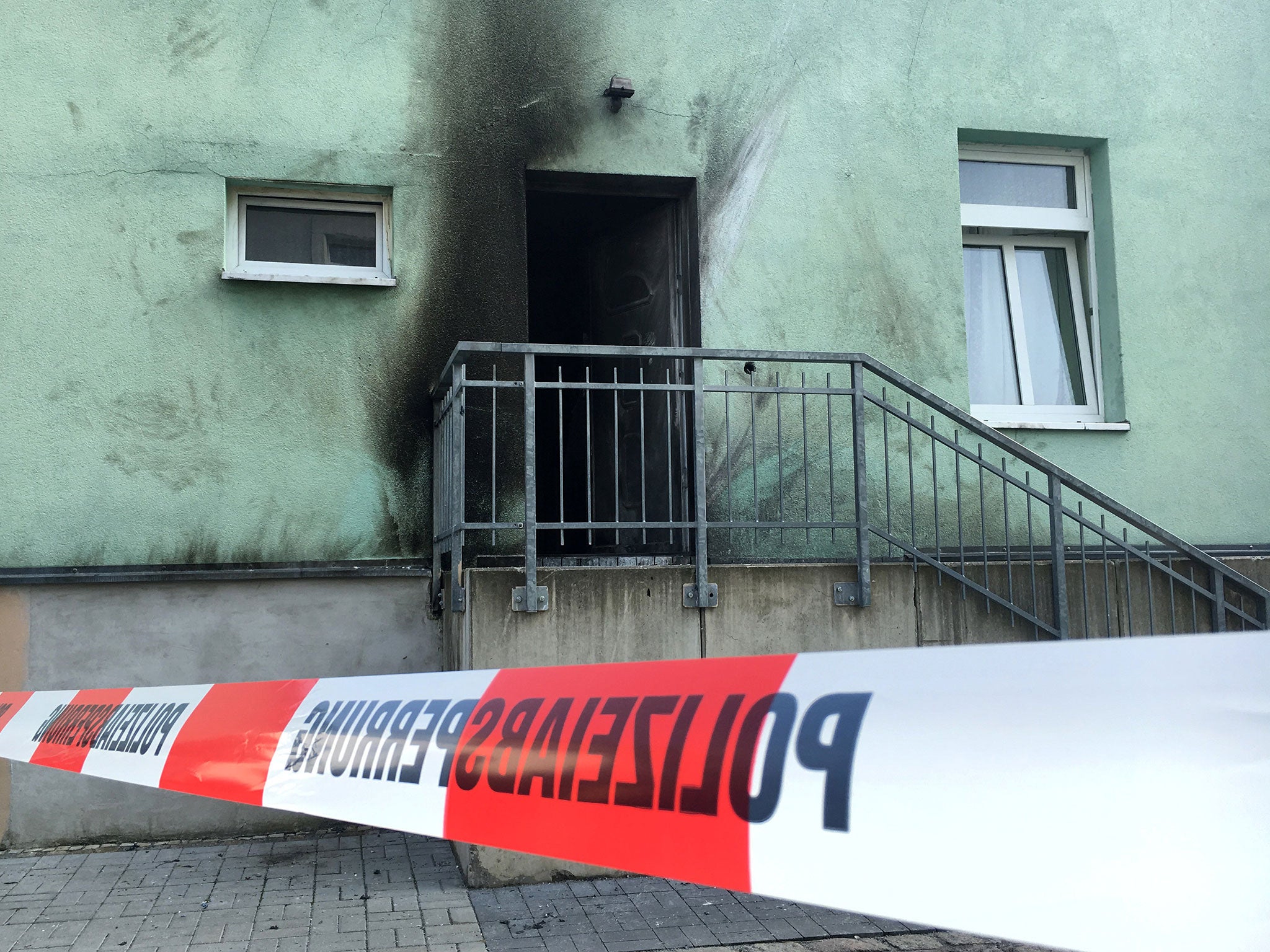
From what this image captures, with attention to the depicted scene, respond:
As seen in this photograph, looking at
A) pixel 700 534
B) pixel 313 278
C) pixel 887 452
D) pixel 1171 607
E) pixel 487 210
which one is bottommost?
pixel 1171 607

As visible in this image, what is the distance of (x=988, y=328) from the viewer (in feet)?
21.9

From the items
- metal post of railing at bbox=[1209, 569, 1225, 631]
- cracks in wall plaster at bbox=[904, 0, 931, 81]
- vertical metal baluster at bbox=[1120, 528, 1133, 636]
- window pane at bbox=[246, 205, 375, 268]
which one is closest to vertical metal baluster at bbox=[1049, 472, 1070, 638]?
vertical metal baluster at bbox=[1120, 528, 1133, 636]

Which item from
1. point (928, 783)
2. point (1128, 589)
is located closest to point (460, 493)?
point (1128, 589)

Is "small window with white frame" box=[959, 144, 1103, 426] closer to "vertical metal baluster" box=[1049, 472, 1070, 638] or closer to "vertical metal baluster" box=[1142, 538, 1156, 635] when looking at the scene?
"vertical metal baluster" box=[1142, 538, 1156, 635]

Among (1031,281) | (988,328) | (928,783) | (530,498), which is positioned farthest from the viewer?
(1031,281)

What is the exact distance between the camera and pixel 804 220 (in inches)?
241

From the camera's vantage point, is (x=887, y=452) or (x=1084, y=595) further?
(x=887, y=452)

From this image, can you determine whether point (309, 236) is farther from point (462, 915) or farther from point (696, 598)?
point (462, 915)

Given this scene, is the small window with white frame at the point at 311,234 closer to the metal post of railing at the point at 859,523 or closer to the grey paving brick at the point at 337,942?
the metal post of railing at the point at 859,523

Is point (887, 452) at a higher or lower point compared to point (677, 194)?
lower

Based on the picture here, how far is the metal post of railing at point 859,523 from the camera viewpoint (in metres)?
4.89

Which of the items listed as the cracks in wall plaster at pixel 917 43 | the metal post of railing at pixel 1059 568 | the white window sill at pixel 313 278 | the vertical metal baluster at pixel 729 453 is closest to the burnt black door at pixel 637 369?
the vertical metal baluster at pixel 729 453

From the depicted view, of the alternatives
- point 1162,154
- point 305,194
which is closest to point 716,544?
point 305,194

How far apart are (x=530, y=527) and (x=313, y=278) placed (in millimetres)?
2016
